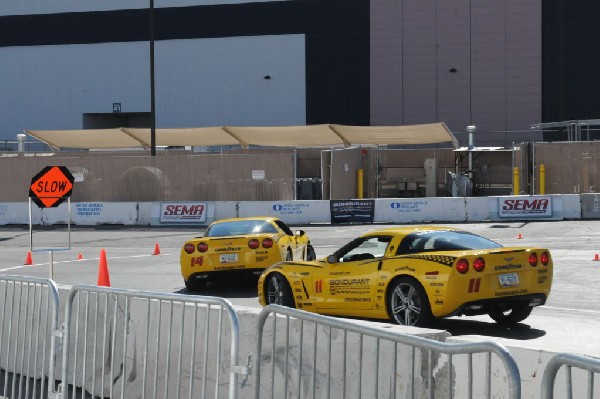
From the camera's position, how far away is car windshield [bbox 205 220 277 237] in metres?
17.9

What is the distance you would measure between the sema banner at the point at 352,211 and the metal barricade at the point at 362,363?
1128 inches

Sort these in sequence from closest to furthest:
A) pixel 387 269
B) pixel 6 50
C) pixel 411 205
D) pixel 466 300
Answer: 1. pixel 466 300
2. pixel 387 269
3. pixel 411 205
4. pixel 6 50

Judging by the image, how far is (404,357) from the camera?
18.9 feet

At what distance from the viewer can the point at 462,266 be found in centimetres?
1216

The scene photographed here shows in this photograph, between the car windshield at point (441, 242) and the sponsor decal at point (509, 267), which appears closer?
the sponsor decal at point (509, 267)

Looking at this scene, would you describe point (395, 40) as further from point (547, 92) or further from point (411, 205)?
point (411, 205)

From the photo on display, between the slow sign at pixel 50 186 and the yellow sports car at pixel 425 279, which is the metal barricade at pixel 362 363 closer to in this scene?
the yellow sports car at pixel 425 279

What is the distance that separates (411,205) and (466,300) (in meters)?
23.0

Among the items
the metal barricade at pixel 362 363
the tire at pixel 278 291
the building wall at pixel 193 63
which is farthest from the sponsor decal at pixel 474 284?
the building wall at pixel 193 63

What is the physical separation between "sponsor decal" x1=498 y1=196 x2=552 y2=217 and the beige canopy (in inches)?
447

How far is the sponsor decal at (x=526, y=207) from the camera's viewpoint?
1359 inches

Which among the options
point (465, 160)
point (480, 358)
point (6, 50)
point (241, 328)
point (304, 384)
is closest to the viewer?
point (480, 358)

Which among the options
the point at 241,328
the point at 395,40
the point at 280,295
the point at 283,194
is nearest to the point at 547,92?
the point at 395,40

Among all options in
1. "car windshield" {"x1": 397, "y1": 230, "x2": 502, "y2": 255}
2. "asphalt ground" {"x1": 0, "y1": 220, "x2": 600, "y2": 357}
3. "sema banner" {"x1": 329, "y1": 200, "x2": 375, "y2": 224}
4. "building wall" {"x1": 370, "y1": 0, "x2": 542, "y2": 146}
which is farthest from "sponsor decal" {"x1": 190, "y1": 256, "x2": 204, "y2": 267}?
"building wall" {"x1": 370, "y1": 0, "x2": 542, "y2": 146}
